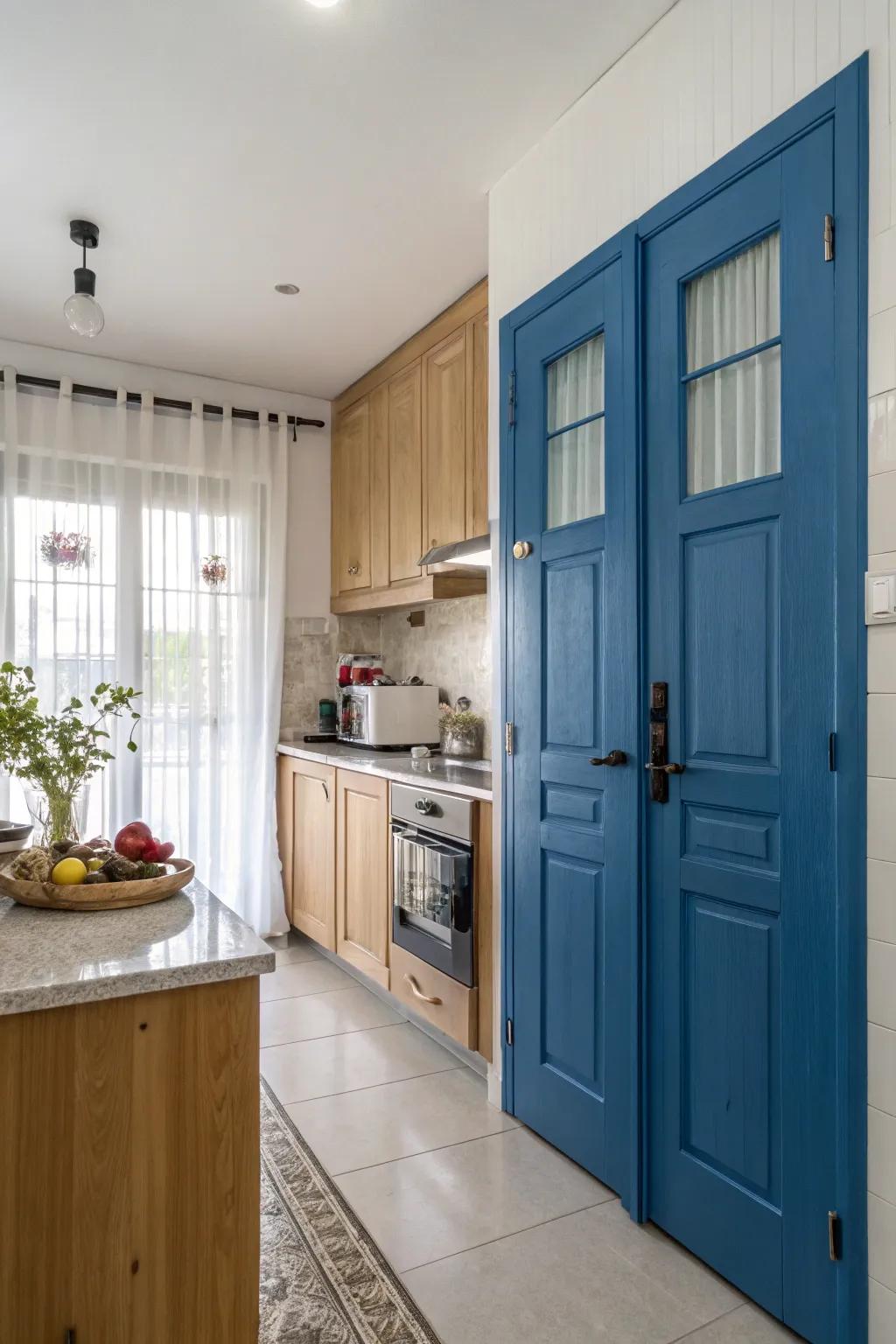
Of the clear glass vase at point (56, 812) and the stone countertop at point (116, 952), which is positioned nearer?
the stone countertop at point (116, 952)

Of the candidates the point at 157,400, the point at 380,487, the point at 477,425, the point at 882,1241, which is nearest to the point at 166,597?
the point at 157,400

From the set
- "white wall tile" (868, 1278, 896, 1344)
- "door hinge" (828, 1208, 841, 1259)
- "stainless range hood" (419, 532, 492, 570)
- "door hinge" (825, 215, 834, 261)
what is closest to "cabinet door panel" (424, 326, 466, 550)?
"stainless range hood" (419, 532, 492, 570)

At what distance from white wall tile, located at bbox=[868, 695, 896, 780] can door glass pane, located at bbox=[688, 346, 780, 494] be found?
0.52 meters

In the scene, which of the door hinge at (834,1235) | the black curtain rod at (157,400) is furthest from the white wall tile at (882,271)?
the black curtain rod at (157,400)

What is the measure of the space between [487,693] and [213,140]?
7.14 ft

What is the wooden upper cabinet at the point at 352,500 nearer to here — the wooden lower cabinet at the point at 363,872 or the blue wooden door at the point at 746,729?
the wooden lower cabinet at the point at 363,872

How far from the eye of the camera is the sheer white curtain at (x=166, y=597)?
376cm

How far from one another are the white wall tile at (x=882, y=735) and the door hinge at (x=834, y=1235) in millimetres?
794

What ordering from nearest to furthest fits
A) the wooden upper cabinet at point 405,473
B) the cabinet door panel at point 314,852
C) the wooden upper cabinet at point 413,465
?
the wooden upper cabinet at point 413,465, the wooden upper cabinet at point 405,473, the cabinet door panel at point 314,852

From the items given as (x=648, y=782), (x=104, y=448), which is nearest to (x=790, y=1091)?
A: (x=648, y=782)

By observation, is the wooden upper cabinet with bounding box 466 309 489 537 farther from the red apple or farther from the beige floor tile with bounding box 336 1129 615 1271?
the beige floor tile with bounding box 336 1129 615 1271

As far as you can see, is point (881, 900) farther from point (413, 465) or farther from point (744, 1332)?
point (413, 465)

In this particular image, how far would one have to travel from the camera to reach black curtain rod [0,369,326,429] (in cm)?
379

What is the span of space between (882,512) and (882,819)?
524 millimetres
